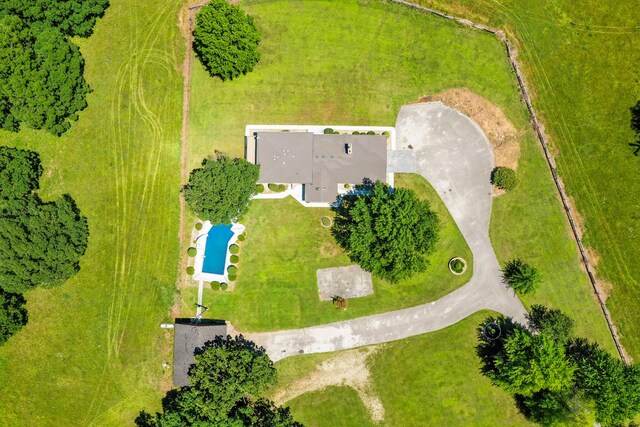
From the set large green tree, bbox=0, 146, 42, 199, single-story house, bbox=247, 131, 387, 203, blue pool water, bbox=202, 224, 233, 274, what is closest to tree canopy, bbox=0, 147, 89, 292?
large green tree, bbox=0, 146, 42, 199

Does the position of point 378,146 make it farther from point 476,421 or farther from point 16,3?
point 16,3

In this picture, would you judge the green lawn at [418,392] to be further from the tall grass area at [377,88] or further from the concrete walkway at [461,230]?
the tall grass area at [377,88]

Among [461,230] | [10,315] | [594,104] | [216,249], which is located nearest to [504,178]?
[461,230]

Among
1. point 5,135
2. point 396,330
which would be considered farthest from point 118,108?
point 396,330

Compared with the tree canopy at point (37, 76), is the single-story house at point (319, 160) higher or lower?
lower

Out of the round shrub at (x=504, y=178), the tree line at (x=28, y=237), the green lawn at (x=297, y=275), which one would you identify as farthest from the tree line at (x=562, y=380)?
the tree line at (x=28, y=237)

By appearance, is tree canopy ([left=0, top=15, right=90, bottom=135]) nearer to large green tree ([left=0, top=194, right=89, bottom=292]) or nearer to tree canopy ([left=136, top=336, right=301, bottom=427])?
large green tree ([left=0, top=194, right=89, bottom=292])
